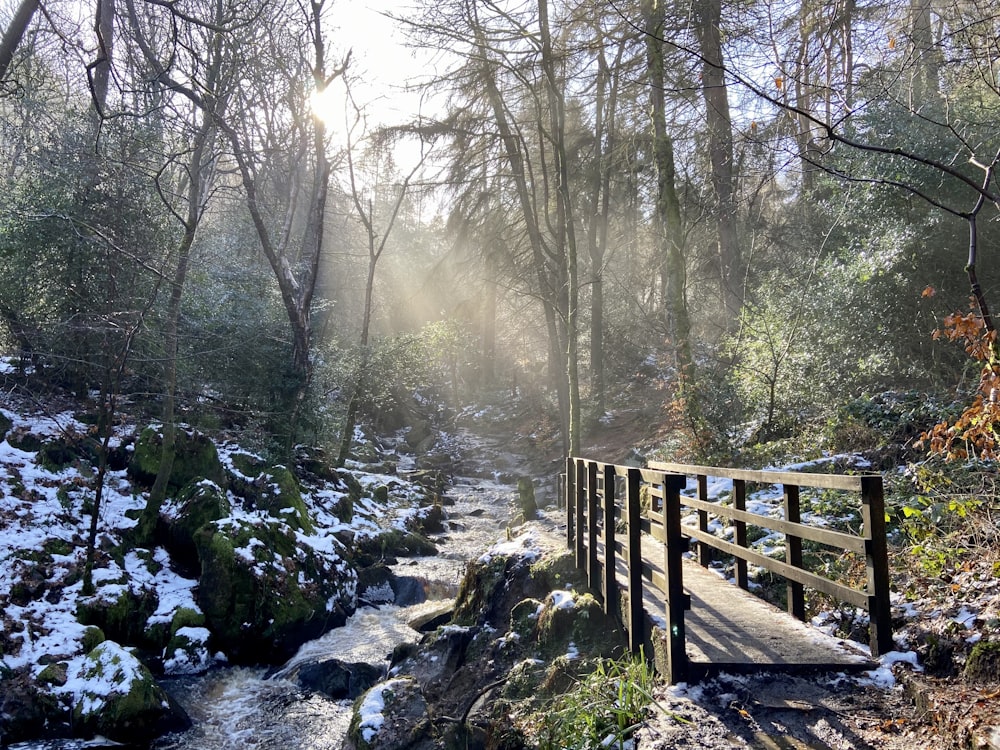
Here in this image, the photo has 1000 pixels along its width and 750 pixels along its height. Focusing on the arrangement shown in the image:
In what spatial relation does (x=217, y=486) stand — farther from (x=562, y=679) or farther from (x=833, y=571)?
(x=833, y=571)

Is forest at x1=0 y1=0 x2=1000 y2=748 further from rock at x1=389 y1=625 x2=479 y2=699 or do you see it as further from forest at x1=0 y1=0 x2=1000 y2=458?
rock at x1=389 y1=625 x2=479 y2=699

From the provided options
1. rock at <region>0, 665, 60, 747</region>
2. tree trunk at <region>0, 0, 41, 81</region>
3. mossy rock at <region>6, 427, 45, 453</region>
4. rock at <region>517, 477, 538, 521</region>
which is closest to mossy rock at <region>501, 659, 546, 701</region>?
rock at <region>0, 665, 60, 747</region>

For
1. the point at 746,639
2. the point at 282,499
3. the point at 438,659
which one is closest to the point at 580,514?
the point at 438,659

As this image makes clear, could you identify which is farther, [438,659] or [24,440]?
[24,440]

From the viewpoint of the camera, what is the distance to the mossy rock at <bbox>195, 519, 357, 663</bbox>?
8.35m

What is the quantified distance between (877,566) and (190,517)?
29.7ft

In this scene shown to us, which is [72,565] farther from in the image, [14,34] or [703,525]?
[703,525]

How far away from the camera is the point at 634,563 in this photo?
4.35 meters

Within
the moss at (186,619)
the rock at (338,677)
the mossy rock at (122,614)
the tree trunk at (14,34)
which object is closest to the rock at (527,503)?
the rock at (338,677)

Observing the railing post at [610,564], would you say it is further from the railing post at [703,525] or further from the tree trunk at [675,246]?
the tree trunk at [675,246]

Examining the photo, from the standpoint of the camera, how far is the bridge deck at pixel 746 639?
366 cm

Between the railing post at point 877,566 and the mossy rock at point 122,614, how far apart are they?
7.86 m

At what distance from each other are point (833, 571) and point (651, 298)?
2271 cm

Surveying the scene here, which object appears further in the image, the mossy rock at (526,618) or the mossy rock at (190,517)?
the mossy rock at (190,517)
